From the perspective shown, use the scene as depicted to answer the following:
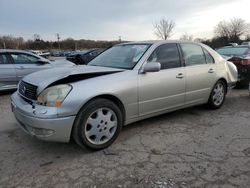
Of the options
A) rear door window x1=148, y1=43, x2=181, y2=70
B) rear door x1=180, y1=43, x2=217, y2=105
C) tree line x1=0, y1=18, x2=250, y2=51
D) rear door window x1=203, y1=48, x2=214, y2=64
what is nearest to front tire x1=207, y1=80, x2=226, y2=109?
rear door x1=180, y1=43, x2=217, y2=105

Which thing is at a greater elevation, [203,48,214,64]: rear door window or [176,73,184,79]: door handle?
[203,48,214,64]: rear door window

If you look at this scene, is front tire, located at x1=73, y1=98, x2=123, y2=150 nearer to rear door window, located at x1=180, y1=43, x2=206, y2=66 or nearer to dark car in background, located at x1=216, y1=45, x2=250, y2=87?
rear door window, located at x1=180, y1=43, x2=206, y2=66

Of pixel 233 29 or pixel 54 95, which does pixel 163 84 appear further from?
pixel 233 29

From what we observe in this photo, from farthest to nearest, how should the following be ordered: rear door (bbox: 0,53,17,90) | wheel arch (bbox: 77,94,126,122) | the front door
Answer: rear door (bbox: 0,53,17,90), the front door, wheel arch (bbox: 77,94,126,122)

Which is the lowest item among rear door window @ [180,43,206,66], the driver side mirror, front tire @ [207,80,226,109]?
front tire @ [207,80,226,109]

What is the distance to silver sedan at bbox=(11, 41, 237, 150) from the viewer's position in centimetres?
294

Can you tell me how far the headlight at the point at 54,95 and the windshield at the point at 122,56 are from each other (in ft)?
3.68

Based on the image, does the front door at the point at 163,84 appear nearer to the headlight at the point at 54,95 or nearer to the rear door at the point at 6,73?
the headlight at the point at 54,95

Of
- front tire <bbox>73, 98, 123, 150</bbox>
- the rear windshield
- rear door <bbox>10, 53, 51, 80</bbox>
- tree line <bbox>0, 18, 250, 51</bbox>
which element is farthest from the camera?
→ tree line <bbox>0, 18, 250, 51</bbox>

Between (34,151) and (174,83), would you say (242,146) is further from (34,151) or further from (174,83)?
(34,151)

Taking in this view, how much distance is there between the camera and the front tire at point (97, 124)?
3.04 m

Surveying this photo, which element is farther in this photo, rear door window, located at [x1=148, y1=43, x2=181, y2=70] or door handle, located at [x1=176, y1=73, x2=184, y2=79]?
door handle, located at [x1=176, y1=73, x2=184, y2=79]

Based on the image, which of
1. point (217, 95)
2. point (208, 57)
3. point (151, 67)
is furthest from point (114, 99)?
point (217, 95)

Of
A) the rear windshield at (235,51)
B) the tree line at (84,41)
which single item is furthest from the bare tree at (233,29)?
the rear windshield at (235,51)
